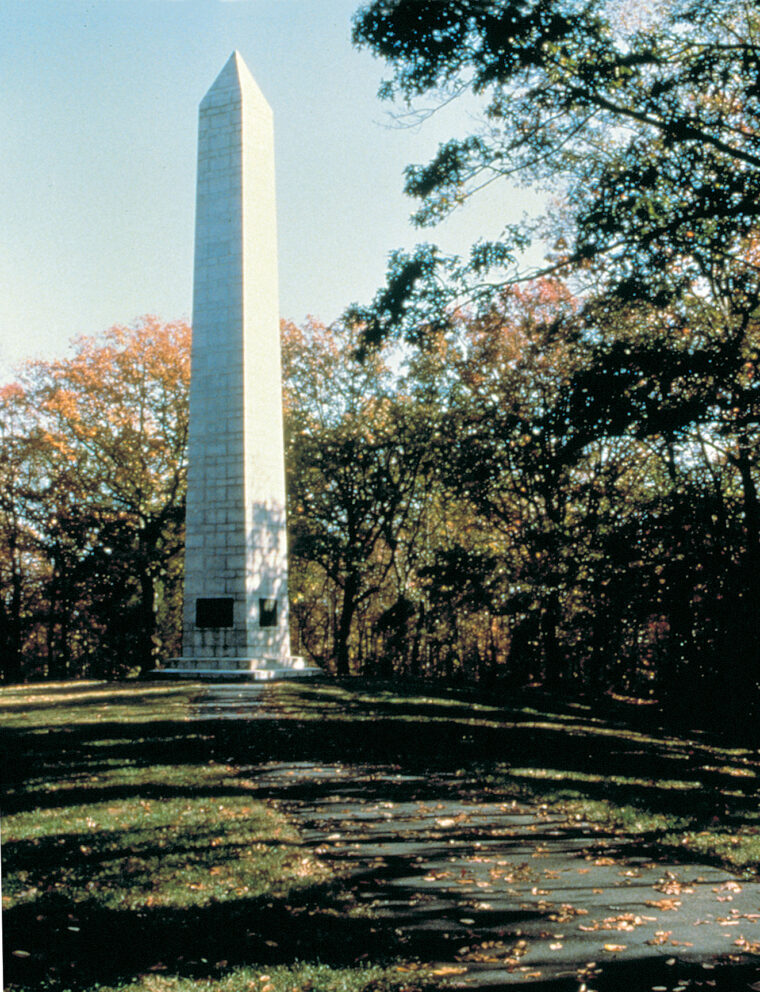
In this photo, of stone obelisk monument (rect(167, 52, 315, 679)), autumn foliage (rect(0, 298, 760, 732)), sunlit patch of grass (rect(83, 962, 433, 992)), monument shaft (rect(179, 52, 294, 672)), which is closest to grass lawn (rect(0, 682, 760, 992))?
sunlit patch of grass (rect(83, 962, 433, 992))

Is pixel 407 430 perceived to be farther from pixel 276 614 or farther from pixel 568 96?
pixel 568 96

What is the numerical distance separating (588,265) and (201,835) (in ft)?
32.6

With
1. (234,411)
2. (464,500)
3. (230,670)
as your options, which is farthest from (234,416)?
(464,500)

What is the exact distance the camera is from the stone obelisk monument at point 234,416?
778 inches

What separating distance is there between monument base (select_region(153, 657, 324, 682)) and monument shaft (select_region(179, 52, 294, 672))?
0.06 meters

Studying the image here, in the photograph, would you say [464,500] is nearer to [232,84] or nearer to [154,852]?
[232,84]

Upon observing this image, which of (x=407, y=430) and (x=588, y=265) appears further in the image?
(x=407, y=430)

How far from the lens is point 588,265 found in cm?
1232

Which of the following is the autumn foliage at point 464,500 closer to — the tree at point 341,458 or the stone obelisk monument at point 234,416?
the tree at point 341,458

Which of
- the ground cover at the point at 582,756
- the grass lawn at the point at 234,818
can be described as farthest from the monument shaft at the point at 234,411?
the grass lawn at the point at 234,818

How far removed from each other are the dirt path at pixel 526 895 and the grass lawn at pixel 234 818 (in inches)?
10.5

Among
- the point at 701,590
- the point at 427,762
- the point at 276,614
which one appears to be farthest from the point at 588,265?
the point at 276,614

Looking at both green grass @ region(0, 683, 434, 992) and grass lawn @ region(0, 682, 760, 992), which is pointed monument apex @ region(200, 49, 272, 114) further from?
green grass @ region(0, 683, 434, 992)

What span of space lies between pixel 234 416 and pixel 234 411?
12cm
